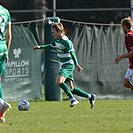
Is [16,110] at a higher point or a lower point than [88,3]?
lower

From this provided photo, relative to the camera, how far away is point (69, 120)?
11141 millimetres

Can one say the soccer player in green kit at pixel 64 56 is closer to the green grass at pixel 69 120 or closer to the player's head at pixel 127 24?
the green grass at pixel 69 120

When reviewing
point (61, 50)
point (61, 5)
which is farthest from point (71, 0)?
point (61, 50)

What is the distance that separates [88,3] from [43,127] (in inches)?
883

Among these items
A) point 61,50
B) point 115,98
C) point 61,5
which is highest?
point 61,5

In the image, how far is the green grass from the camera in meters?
9.56

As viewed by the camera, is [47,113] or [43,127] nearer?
[43,127]

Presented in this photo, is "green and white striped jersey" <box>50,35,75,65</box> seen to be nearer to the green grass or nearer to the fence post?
the green grass

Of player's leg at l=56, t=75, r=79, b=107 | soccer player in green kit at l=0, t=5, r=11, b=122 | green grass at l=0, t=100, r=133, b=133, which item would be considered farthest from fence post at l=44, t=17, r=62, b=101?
soccer player in green kit at l=0, t=5, r=11, b=122

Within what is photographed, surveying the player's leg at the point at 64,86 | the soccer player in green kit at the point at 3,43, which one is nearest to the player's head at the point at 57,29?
the player's leg at the point at 64,86

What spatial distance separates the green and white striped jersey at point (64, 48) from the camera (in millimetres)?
14109

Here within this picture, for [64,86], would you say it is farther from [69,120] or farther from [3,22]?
[3,22]

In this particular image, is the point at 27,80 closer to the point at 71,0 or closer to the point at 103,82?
the point at 103,82

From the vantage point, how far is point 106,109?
548 inches
